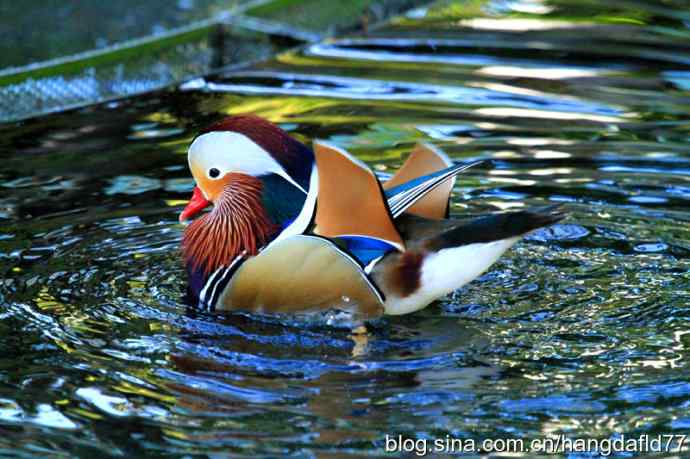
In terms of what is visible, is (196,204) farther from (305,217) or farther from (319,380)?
(319,380)

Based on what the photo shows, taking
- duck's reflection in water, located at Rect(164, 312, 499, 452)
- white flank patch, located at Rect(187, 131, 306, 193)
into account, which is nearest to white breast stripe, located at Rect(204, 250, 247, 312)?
duck's reflection in water, located at Rect(164, 312, 499, 452)

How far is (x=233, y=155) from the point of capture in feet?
14.8

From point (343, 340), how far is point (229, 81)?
11.7ft

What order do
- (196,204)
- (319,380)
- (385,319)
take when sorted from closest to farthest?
(319,380), (385,319), (196,204)

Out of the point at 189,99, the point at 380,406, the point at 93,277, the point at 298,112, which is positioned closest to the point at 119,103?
the point at 189,99

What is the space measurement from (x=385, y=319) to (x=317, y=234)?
0.36 metres

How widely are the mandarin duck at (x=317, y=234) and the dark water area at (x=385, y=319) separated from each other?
11 cm

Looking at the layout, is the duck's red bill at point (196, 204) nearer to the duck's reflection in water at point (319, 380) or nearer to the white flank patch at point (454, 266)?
the duck's reflection in water at point (319, 380)

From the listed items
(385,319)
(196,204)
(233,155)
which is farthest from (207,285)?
(385,319)

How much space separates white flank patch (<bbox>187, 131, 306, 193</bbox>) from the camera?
4.46 meters

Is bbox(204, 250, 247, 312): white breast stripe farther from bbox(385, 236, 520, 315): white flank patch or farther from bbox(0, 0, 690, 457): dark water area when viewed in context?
bbox(385, 236, 520, 315): white flank patch

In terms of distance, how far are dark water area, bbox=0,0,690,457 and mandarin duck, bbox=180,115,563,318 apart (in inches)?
4.3

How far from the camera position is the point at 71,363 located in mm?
4098

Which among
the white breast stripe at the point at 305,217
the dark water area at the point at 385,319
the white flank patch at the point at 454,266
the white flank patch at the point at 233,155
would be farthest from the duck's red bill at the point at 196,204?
the white flank patch at the point at 454,266
